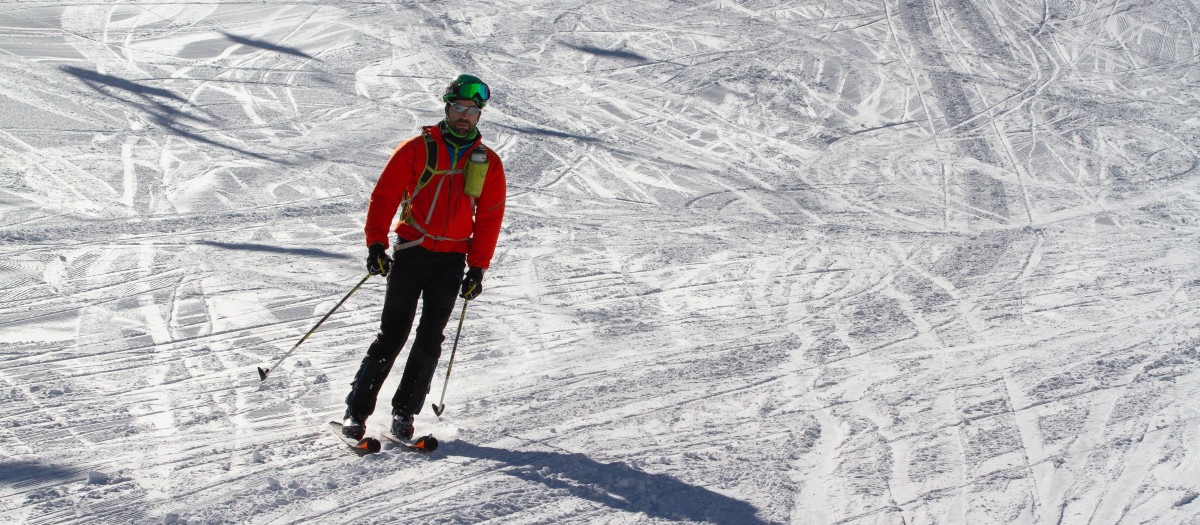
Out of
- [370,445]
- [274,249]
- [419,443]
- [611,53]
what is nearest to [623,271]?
[274,249]

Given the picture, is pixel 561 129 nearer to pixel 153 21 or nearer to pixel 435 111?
pixel 435 111

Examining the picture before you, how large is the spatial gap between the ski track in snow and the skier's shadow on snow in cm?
2

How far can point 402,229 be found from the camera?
13.3 ft

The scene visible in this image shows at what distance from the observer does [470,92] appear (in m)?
3.86

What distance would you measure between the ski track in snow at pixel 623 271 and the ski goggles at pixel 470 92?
1.68m

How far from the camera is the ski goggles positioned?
3836 millimetres

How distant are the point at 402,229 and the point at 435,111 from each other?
6.35 meters

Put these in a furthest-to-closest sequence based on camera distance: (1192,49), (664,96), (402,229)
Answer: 1. (1192,49)
2. (664,96)
3. (402,229)

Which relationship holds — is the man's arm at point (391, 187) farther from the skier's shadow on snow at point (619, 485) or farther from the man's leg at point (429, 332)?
the skier's shadow on snow at point (619, 485)

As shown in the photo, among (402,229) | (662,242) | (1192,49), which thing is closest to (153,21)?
(662,242)

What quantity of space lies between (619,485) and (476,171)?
1.59 metres

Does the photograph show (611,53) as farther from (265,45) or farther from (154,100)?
(154,100)

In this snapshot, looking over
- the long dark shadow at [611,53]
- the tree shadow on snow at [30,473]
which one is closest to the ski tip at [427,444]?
the tree shadow on snow at [30,473]

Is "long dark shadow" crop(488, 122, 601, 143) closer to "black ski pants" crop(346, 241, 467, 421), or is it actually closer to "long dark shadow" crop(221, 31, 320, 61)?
"long dark shadow" crop(221, 31, 320, 61)
